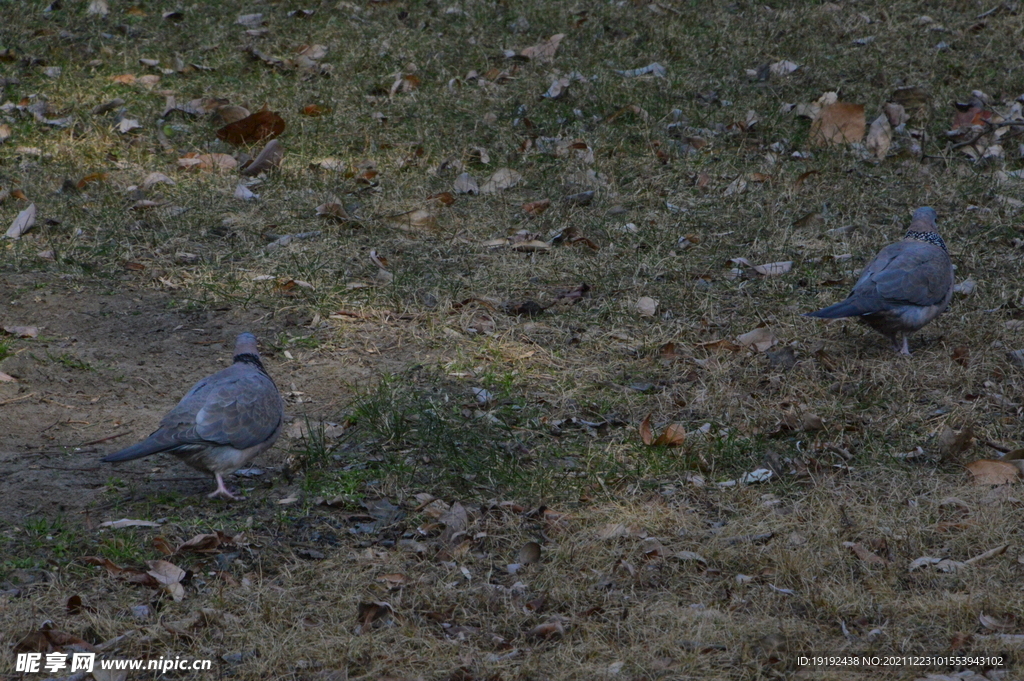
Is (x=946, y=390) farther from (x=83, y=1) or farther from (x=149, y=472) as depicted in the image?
(x=83, y=1)

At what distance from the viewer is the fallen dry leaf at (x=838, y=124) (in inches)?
300

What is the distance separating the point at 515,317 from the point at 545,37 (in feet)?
13.6

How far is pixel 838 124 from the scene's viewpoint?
7.70 m

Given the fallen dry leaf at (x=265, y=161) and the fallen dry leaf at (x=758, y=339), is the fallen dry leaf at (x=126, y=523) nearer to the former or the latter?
the fallen dry leaf at (x=758, y=339)

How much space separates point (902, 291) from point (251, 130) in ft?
15.3

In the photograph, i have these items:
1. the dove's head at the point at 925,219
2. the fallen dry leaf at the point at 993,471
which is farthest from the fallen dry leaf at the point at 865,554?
the dove's head at the point at 925,219

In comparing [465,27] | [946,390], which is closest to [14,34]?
[465,27]

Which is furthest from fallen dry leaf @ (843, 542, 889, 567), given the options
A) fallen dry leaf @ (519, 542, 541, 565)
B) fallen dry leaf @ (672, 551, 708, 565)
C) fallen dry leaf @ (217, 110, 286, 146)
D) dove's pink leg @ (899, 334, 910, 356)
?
fallen dry leaf @ (217, 110, 286, 146)

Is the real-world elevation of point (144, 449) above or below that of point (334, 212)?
above

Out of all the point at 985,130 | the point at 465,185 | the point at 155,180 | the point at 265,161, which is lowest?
the point at 155,180

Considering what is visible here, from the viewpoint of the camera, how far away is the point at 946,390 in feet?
16.5

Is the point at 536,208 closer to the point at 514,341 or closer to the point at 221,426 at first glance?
the point at 514,341

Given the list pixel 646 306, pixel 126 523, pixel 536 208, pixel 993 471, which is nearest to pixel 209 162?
pixel 536 208

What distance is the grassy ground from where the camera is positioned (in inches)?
141
